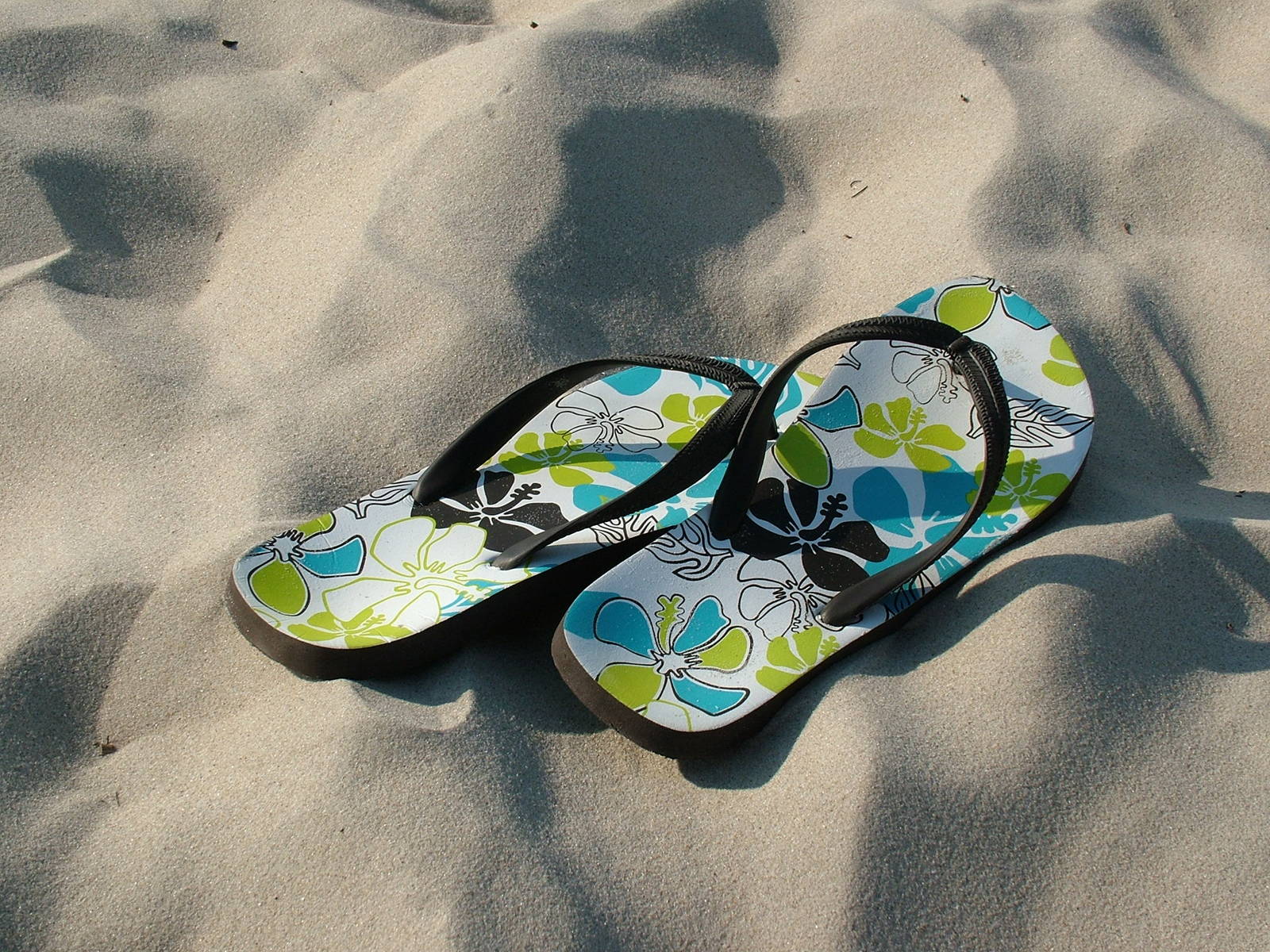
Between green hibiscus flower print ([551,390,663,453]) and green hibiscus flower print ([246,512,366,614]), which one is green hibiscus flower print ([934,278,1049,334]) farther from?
green hibiscus flower print ([246,512,366,614])

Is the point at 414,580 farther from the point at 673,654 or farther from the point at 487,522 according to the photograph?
the point at 673,654

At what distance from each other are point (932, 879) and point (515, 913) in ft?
1.20

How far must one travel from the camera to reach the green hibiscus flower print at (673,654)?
1.10m

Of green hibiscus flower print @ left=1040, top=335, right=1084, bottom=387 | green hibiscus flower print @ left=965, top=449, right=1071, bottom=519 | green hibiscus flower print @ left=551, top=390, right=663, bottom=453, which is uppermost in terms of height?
green hibiscus flower print @ left=1040, top=335, right=1084, bottom=387

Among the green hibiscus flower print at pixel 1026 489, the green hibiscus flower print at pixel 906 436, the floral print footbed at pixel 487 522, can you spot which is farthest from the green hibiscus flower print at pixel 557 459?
the green hibiscus flower print at pixel 1026 489

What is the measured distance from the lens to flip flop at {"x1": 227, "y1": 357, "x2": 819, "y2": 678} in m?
1.17

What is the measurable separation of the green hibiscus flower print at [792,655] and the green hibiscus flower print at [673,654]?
28 millimetres

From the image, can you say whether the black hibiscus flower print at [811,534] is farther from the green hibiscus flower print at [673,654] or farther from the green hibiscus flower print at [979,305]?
the green hibiscus flower print at [979,305]

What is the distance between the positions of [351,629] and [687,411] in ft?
1.86

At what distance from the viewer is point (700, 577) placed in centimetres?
124

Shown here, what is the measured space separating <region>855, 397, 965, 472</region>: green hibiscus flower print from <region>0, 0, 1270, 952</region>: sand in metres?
0.19

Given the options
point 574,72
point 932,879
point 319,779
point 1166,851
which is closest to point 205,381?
point 319,779

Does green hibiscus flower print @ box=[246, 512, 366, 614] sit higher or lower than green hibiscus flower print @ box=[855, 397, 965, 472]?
lower

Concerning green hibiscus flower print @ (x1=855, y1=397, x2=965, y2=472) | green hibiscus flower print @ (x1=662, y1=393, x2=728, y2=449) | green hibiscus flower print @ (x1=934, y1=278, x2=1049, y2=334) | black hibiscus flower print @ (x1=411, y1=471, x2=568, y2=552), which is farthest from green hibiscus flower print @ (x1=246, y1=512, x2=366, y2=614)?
green hibiscus flower print @ (x1=934, y1=278, x2=1049, y2=334)
